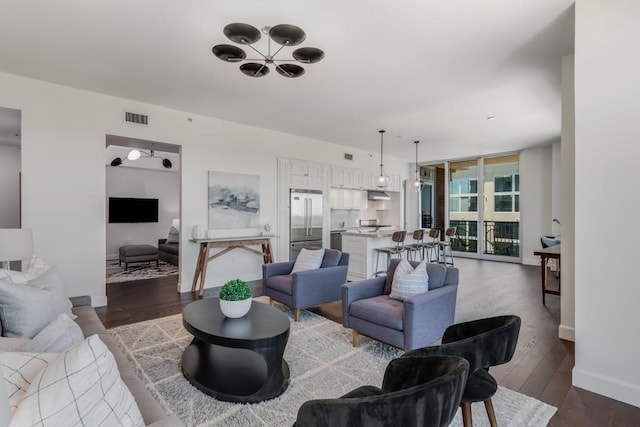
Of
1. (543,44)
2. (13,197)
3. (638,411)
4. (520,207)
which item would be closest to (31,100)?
(13,197)

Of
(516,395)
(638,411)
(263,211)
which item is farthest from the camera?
(263,211)

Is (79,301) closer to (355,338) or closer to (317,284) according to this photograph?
(317,284)

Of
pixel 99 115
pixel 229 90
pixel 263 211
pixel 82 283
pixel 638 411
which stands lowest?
pixel 638 411

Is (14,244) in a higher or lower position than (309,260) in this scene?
higher

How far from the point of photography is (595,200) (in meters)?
2.34

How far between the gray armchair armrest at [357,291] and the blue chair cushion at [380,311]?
0.06m

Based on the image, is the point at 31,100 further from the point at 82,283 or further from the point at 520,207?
the point at 520,207

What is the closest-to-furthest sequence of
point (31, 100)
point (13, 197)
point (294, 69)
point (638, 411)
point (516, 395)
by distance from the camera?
point (638, 411)
point (516, 395)
point (294, 69)
point (31, 100)
point (13, 197)

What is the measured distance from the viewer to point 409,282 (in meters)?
3.03

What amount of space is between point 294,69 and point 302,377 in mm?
2691

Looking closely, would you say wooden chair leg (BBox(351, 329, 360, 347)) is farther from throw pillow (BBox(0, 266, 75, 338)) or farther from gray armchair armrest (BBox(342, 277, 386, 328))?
throw pillow (BBox(0, 266, 75, 338))

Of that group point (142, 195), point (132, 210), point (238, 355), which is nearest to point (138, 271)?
point (132, 210)

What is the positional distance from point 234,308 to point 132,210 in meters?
7.51

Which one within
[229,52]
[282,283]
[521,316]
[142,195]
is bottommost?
[521,316]
